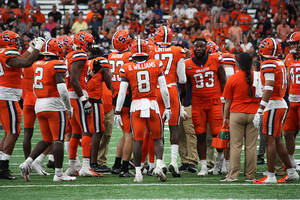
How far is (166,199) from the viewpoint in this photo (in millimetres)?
4562

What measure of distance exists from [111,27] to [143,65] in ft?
43.6

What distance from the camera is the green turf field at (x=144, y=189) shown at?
475 cm

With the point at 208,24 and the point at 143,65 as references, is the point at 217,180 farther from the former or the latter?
the point at 208,24


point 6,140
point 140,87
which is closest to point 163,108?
point 140,87

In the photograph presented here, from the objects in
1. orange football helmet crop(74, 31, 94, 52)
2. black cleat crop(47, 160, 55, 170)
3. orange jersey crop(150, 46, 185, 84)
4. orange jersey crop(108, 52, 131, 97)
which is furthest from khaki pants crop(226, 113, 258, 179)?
black cleat crop(47, 160, 55, 170)

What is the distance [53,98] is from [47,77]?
1.01 ft

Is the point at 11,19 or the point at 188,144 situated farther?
the point at 11,19

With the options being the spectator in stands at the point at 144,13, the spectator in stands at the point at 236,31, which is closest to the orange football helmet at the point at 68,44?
the spectator in stands at the point at 236,31

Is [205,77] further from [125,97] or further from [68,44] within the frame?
[68,44]

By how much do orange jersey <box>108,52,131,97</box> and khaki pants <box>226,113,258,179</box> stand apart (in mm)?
2110

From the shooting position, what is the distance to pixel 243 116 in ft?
18.4

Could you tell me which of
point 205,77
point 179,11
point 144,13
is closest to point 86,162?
point 205,77

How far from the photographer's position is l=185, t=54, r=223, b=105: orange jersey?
6.54m

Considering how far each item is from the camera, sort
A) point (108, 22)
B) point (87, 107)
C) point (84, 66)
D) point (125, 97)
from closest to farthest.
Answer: point (87, 107), point (84, 66), point (125, 97), point (108, 22)
